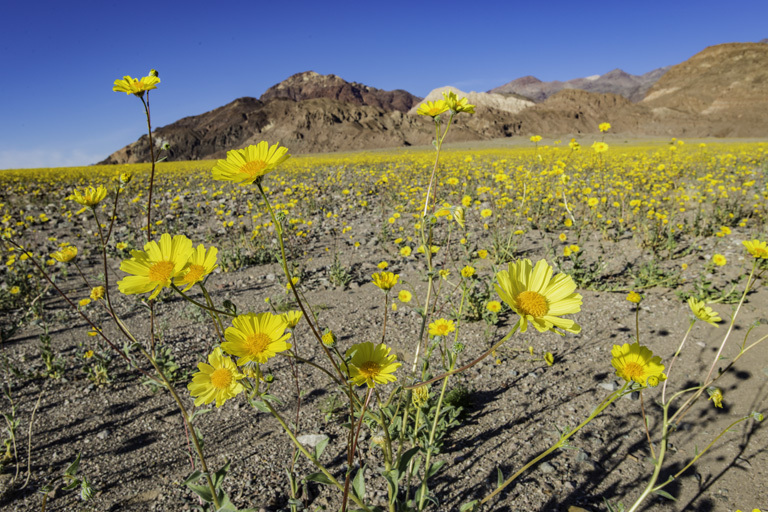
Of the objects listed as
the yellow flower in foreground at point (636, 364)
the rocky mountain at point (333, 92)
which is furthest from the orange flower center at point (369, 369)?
the rocky mountain at point (333, 92)

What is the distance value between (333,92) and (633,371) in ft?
462

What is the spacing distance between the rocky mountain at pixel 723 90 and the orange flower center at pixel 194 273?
56.8 metres

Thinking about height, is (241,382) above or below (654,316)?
above

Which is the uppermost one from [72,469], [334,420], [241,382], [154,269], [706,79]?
[706,79]

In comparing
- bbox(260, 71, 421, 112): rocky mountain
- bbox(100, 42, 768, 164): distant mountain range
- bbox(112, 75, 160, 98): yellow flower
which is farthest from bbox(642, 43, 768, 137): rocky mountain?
bbox(260, 71, 421, 112): rocky mountain

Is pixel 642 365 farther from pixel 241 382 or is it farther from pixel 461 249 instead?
pixel 461 249

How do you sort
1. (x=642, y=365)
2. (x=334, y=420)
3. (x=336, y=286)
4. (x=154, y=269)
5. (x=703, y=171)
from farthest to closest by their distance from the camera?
(x=703, y=171) < (x=336, y=286) < (x=334, y=420) < (x=642, y=365) < (x=154, y=269)

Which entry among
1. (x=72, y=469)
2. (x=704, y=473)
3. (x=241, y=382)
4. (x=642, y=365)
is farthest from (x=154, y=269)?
(x=704, y=473)

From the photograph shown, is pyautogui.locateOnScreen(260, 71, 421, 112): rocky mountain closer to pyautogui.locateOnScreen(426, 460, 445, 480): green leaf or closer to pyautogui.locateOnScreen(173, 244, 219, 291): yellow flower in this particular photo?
pyautogui.locateOnScreen(173, 244, 219, 291): yellow flower

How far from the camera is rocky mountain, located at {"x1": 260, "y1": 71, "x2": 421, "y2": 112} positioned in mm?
128875

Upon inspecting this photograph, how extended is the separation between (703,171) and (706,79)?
59739 millimetres

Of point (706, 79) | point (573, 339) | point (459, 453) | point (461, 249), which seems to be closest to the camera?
point (459, 453)

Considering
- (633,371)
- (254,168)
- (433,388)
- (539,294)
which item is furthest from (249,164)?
(433,388)

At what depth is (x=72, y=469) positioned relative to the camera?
1.11 meters
